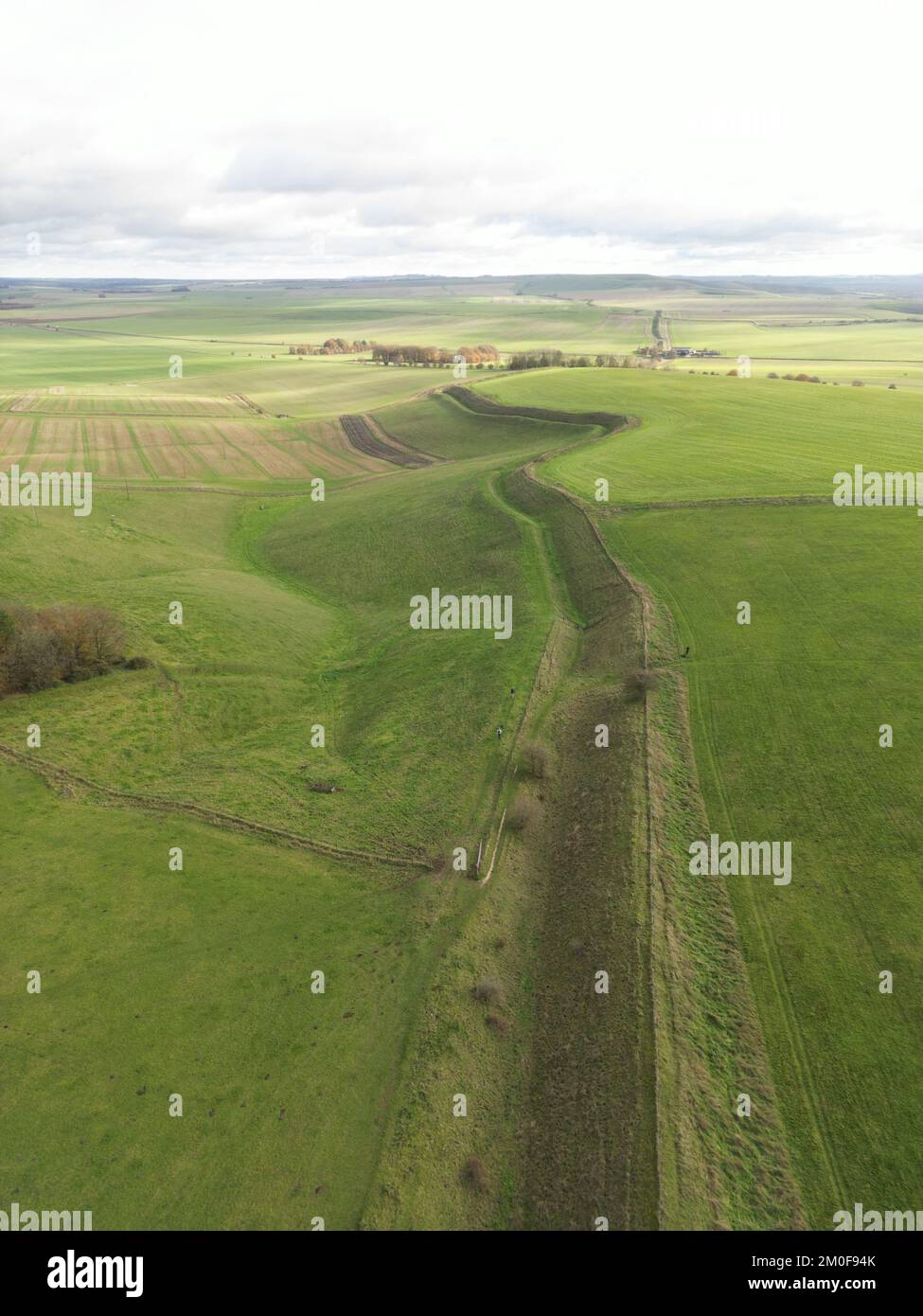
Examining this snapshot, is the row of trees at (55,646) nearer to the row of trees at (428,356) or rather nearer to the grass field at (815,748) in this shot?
the grass field at (815,748)

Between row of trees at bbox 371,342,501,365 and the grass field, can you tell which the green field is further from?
row of trees at bbox 371,342,501,365

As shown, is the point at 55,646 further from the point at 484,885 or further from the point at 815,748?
the point at 815,748

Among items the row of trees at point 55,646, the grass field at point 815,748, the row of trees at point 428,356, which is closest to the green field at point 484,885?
the grass field at point 815,748

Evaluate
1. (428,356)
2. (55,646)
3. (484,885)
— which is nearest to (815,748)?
(484,885)

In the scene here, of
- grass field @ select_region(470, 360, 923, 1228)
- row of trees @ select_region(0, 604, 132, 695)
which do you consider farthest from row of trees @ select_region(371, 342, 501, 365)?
row of trees @ select_region(0, 604, 132, 695)

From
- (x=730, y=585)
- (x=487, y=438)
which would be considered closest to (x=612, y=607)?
(x=730, y=585)
